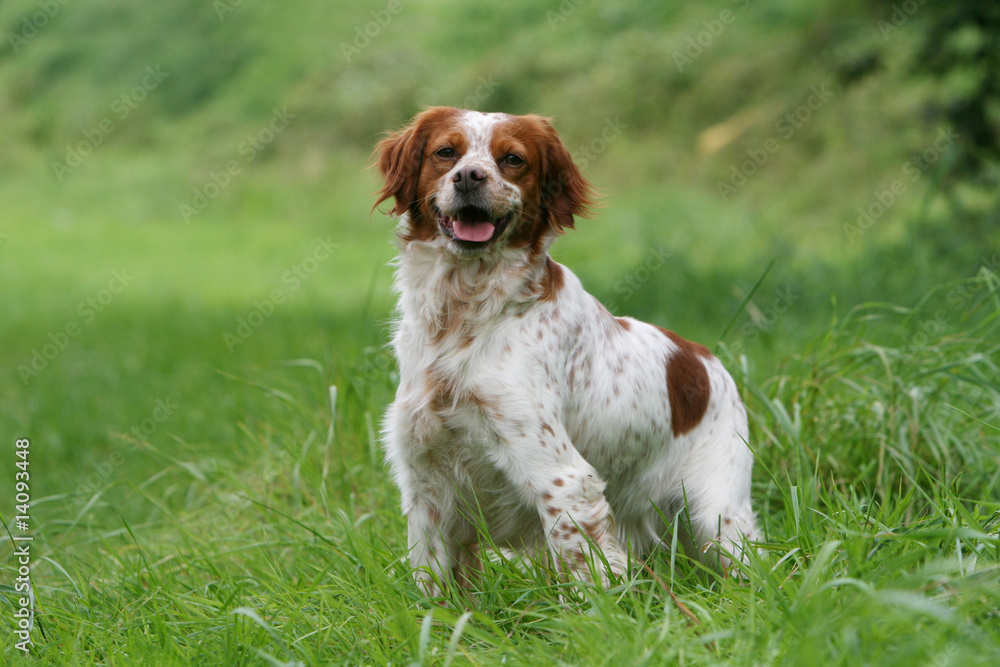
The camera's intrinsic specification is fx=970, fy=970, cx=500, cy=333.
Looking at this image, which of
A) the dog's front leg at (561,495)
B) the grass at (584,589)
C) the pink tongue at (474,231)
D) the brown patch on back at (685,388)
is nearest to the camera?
the grass at (584,589)

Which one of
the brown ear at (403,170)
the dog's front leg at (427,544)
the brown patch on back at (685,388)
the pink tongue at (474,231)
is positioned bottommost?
the dog's front leg at (427,544)

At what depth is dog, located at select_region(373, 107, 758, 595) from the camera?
269 centimetres

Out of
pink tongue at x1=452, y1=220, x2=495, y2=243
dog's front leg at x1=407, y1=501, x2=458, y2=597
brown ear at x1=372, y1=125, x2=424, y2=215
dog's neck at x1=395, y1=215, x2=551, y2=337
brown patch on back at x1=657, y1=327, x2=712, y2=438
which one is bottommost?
dog's front leg at x1=407, y1=501, x2=458, y2=597

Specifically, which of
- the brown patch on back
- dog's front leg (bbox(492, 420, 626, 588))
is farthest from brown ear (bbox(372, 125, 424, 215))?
the brown patch on back

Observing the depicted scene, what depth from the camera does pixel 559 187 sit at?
298cm

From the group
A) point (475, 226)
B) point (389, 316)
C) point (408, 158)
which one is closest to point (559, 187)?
point (475, 226)

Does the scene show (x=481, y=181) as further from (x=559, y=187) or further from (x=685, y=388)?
(x=685, y=388)

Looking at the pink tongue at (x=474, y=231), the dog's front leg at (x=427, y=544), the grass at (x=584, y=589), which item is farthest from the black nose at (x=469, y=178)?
the grass at (x=584, y=589)

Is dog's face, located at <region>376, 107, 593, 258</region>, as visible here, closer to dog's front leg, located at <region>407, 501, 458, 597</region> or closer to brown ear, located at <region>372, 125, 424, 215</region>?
brown ear, located at <region>372, 125, 424, 215</region>

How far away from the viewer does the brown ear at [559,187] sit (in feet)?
9.69

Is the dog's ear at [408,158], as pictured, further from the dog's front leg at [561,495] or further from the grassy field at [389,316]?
the dog's front leg at [561,495]

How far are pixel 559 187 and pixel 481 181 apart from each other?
0.39 metres

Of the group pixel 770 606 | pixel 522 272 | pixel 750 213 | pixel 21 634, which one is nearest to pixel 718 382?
pixel 522 272

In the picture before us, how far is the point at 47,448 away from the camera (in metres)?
5.36
